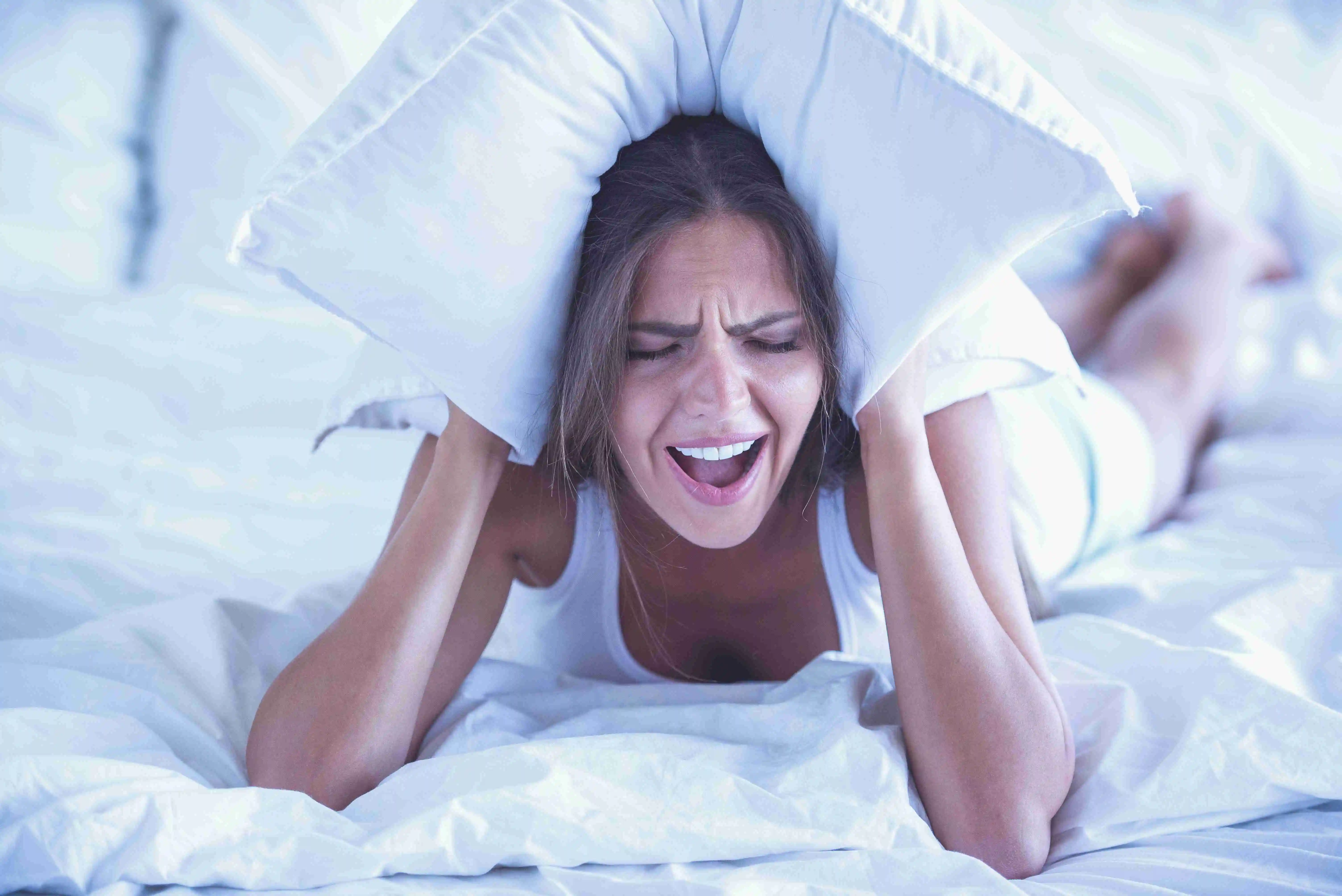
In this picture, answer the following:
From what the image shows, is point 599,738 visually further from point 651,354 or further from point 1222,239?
point 1222,239

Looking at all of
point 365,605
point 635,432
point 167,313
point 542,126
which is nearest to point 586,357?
point 635,432

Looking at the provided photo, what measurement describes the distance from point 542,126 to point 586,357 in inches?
7.7

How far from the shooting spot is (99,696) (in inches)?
35.2

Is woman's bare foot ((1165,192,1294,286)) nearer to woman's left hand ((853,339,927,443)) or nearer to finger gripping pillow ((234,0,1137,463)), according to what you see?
woman's left hand ((853,339,927,443))

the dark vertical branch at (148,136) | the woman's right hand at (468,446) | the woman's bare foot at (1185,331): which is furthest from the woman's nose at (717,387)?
the dark vertical branch at (148,136)

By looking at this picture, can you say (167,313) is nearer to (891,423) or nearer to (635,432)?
(635,432)

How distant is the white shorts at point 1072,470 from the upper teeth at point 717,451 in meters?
0.55

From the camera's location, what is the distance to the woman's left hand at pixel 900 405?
2.93ft

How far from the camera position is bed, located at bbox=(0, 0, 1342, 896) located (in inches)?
27.7

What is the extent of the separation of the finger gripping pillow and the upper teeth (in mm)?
148

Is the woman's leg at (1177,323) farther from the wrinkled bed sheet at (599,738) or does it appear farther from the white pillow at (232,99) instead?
the white pillow at (232,99)

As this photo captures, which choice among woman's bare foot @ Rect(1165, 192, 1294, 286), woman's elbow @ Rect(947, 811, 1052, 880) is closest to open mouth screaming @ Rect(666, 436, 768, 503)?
woman's elbow @ Rect(947, 811, 1052, 880)

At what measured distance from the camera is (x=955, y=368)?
0.98 metres

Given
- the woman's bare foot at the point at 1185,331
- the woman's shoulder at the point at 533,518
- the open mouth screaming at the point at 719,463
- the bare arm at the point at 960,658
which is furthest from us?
the woman's bare foot at the point at 1185,331
